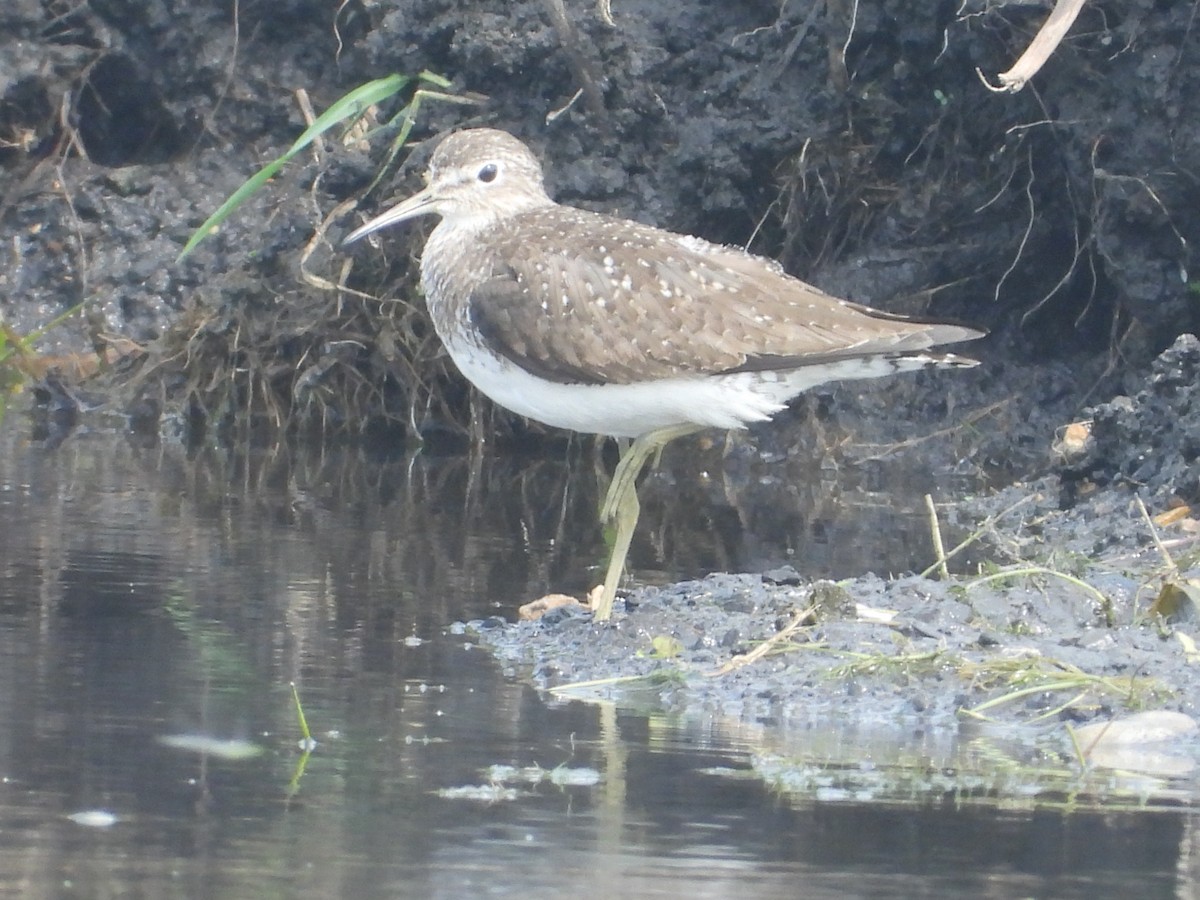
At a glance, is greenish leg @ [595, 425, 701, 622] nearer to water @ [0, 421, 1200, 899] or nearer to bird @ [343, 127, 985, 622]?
bird @ [343, 127, 985, 622]

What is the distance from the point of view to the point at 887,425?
988 centimetres

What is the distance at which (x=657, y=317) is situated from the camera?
19.6 ft

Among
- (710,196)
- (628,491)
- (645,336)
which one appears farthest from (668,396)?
(710,196)

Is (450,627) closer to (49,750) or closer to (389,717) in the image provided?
(389,717)

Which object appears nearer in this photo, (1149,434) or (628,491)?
(628,491)

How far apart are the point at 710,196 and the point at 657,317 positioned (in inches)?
144

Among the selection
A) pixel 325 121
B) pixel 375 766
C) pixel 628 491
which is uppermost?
pixel 325 121

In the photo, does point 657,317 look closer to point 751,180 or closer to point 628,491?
point 628,491

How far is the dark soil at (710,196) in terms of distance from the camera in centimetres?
856

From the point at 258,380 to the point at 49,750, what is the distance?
6.23 metres

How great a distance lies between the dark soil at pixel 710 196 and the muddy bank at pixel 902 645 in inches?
69.9

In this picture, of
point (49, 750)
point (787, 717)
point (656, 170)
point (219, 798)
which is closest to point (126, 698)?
point (49, 750)

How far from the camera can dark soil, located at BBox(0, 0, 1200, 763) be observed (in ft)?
28.1

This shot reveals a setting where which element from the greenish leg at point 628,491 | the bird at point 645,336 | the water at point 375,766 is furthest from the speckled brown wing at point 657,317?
the water at point 375,766
